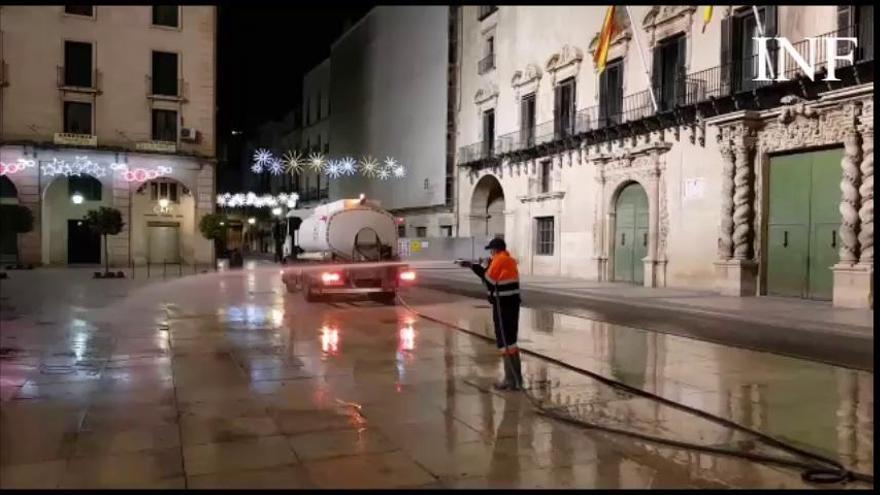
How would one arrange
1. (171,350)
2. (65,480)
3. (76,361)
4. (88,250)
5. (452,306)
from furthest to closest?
1. (88,250)
2. (452,306)
3. (171,350)
4. (76,361)
5. (65,480)

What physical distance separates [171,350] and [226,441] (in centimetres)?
551

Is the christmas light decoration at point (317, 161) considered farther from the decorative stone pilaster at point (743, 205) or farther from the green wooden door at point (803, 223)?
the green wooden door at point (803, 223)

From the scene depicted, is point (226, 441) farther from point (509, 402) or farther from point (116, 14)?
point (116, 14)

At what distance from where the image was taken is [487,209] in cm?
4091

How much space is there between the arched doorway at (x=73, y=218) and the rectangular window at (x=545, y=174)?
23070 millimetres

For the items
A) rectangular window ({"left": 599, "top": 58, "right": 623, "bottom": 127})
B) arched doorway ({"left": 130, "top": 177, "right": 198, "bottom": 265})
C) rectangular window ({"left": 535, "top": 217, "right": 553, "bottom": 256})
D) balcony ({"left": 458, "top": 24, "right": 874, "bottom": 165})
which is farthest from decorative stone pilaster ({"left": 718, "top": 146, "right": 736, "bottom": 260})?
arched doorway ({"left": 130, "top": 177, "right": 198, "bottom": 265})

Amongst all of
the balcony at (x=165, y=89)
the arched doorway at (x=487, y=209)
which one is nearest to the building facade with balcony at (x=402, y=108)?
the arched doorway at (x=487, y=209)

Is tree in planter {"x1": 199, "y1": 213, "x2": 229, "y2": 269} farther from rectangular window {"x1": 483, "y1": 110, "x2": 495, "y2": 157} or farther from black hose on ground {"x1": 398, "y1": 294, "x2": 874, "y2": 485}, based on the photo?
black hose on ground {"x1": 398, "y1": 294, "x2": 874, "y2": 485}

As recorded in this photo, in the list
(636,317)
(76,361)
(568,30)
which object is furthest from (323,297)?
(568,30)

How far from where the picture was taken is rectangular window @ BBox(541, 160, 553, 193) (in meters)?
32.8

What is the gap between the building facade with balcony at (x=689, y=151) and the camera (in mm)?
19094

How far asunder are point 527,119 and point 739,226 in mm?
14977

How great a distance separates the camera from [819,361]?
1054 centimetres

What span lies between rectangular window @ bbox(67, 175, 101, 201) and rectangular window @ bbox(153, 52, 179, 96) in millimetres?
6063
